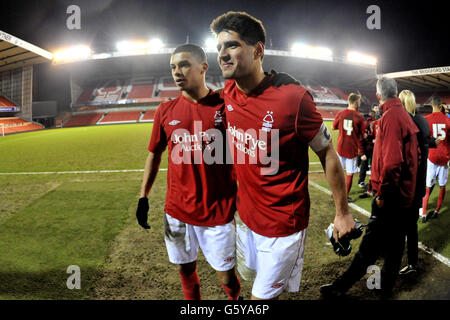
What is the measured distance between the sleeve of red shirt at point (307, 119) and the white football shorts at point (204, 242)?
1003mm

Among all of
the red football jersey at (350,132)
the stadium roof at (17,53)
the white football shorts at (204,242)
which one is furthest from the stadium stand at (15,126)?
the white football shorts at (204,242)

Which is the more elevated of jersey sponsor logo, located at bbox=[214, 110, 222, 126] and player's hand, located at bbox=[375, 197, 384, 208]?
jersey sponsor logo, located at bbox=[214, 110, 222, 126]

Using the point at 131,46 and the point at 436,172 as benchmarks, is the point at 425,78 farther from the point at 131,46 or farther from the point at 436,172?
the point at 436,172

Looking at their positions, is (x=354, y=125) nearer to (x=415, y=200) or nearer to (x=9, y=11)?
(x=415, y=200)

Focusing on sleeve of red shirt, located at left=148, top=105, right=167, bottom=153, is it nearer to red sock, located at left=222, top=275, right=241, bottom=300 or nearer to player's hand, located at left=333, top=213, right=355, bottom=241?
red sock, located at left=222, top=275, right=241, bottom=300

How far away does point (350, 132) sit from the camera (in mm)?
5336

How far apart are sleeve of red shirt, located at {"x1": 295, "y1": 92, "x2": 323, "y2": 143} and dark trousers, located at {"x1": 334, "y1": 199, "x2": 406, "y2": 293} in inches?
60.0

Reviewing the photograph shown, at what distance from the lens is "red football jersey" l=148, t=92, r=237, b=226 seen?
213 centimetres

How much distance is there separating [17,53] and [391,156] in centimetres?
3751

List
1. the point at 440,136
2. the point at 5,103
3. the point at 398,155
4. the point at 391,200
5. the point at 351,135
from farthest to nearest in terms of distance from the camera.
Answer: the point at 5,103
the point at 351,135
the point at 440,136
the point at 391,200
the point at 398,155

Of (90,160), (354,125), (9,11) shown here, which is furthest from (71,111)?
(354,125)

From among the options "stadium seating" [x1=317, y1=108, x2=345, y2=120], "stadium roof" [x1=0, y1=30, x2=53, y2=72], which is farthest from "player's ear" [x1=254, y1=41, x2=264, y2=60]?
"stadium seating" [x1=317, y1=108, x2=345, y2=120]

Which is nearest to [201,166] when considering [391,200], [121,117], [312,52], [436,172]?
[391,200]
